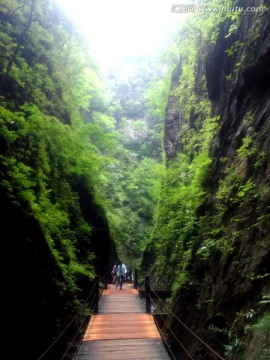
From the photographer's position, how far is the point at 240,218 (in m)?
6.97

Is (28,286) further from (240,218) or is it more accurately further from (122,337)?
(240,218)

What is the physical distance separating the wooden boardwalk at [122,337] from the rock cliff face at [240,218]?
3.13 feet

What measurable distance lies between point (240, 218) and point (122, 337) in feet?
15.9

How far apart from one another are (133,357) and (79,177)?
1213 centimetres

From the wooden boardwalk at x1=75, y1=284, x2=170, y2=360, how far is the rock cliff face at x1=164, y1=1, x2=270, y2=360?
954mm

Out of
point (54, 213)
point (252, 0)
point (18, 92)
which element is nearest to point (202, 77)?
point (252, 0)

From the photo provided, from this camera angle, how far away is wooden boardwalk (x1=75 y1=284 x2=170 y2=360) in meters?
7.33

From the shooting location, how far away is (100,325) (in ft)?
32.7

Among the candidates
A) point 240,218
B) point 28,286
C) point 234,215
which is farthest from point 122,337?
point 240,218

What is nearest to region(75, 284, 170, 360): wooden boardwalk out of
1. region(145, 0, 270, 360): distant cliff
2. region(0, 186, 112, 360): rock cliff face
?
region(145, 0, 270, 360): distant cliff

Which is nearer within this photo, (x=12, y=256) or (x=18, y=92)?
(x=12, y=256)

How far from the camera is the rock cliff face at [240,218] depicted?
5.27m

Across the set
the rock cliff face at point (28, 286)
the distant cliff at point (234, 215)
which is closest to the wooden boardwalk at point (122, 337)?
the distant cliff at point (234, 215)

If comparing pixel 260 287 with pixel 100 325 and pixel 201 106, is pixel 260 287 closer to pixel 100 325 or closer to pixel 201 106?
pixel 100 325
